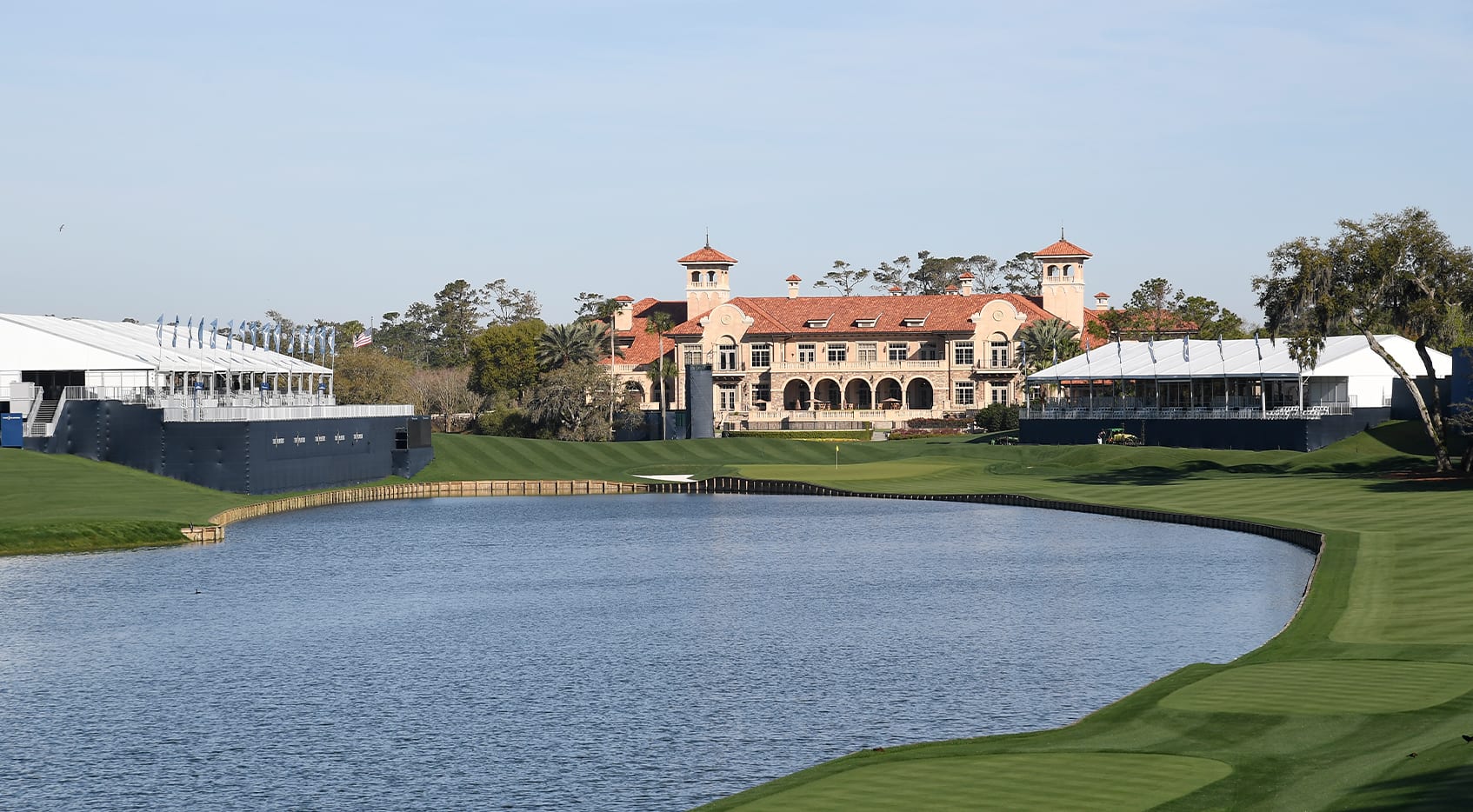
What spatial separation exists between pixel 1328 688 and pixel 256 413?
2439 inches

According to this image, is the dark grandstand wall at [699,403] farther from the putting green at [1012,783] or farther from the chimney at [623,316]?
the putting green at [1012,783]

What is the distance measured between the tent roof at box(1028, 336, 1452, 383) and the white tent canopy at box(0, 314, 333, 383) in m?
56.7

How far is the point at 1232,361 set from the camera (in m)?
106

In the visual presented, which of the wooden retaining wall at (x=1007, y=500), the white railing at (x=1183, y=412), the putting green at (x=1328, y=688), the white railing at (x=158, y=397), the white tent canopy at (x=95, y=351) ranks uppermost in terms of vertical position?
the white tent canopy at (x=95, y=351)

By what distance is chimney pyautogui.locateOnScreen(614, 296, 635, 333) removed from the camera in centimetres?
15738

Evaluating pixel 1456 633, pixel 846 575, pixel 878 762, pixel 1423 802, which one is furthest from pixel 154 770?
pixel 846 575

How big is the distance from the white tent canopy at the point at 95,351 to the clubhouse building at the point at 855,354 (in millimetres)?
43048

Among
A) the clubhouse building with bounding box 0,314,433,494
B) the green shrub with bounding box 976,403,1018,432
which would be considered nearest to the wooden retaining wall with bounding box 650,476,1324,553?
the clubhouse building with bounding box 0,314,433,494

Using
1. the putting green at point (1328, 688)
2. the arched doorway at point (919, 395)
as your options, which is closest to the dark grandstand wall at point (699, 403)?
the arched doorway at point (919, 395)

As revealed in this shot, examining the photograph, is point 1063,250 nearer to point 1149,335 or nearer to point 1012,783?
point 1149,335

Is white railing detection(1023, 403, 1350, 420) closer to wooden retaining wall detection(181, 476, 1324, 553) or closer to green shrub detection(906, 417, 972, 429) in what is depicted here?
green shrub detection(906, 417, 972, 429)

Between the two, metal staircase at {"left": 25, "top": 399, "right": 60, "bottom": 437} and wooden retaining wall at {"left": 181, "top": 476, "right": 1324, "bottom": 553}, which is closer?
wooden retaining wall at {"left": 181, "top": 476, "right": 1324, "bottom": 553}

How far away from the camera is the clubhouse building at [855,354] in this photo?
137250mm

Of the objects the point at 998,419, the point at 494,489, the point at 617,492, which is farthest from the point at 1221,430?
the point at 494,489
